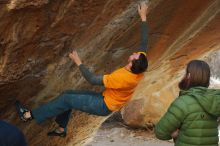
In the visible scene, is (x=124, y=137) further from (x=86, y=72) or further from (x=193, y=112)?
(x=193, y=112)

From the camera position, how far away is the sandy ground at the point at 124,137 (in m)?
13.8

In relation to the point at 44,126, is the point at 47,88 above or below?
above

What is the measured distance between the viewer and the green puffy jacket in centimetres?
401

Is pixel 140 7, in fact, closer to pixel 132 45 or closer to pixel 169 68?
pixel 132 45

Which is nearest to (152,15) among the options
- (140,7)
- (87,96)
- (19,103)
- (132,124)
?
(140,7)

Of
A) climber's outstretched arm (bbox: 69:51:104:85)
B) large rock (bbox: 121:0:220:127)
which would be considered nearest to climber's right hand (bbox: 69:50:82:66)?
climber's outstretched arm (bbox: 69:51:104:85)

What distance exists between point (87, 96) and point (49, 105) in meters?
0.44

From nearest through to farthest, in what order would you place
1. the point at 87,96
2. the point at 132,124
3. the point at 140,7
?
the point at 140,7, the point at 87,96, the point at 132,124

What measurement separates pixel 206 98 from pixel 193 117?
0.18m

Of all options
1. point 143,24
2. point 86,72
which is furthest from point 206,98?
point 86,72

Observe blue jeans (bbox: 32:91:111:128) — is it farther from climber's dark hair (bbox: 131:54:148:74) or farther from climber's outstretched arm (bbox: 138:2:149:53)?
climber's outstretched arm (bbox: 138:2:149:53)

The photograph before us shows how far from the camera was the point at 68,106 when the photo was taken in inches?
214

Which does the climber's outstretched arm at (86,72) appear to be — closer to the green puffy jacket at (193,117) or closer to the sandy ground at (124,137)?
the green puffy jacket at (193,117)

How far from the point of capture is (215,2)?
5707 millimetres
